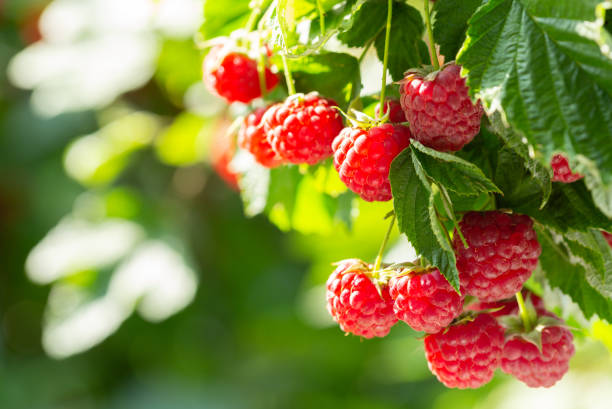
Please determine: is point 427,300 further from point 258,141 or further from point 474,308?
point 258,141

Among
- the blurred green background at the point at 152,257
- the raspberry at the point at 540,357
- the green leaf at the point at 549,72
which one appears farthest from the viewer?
the blurred green background at the point at 152,257

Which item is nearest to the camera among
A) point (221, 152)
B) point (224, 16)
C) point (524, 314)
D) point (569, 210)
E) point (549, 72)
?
point (549, 72)

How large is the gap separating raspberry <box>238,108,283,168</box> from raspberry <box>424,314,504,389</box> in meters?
0.28

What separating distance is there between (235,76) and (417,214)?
34 centimetres

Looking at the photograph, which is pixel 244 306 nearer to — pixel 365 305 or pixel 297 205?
pixel 297 205

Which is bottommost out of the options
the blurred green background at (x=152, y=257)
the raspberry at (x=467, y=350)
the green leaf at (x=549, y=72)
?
the blurred green background at (x=152, y=257)

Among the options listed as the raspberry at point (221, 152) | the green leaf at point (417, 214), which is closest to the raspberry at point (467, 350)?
the green leaf at point (417, 214)

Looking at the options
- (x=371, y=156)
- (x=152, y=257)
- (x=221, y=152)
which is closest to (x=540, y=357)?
(x=371, y=156)

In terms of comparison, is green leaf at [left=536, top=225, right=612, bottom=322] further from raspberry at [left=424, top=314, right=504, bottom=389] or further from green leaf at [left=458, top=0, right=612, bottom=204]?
green leaf at [left=458, top=0, right=612, bottom=204]

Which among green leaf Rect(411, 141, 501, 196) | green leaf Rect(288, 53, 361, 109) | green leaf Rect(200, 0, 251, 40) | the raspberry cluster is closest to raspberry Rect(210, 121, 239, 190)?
green leaf Rect(200, 0, 251, 40)

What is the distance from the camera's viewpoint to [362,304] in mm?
774

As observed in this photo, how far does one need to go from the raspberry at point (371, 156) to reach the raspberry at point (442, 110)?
2 cm

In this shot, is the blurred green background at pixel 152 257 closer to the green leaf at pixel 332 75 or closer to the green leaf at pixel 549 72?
the green leaf at pixel 332 75

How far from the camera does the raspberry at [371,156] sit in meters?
0.71
